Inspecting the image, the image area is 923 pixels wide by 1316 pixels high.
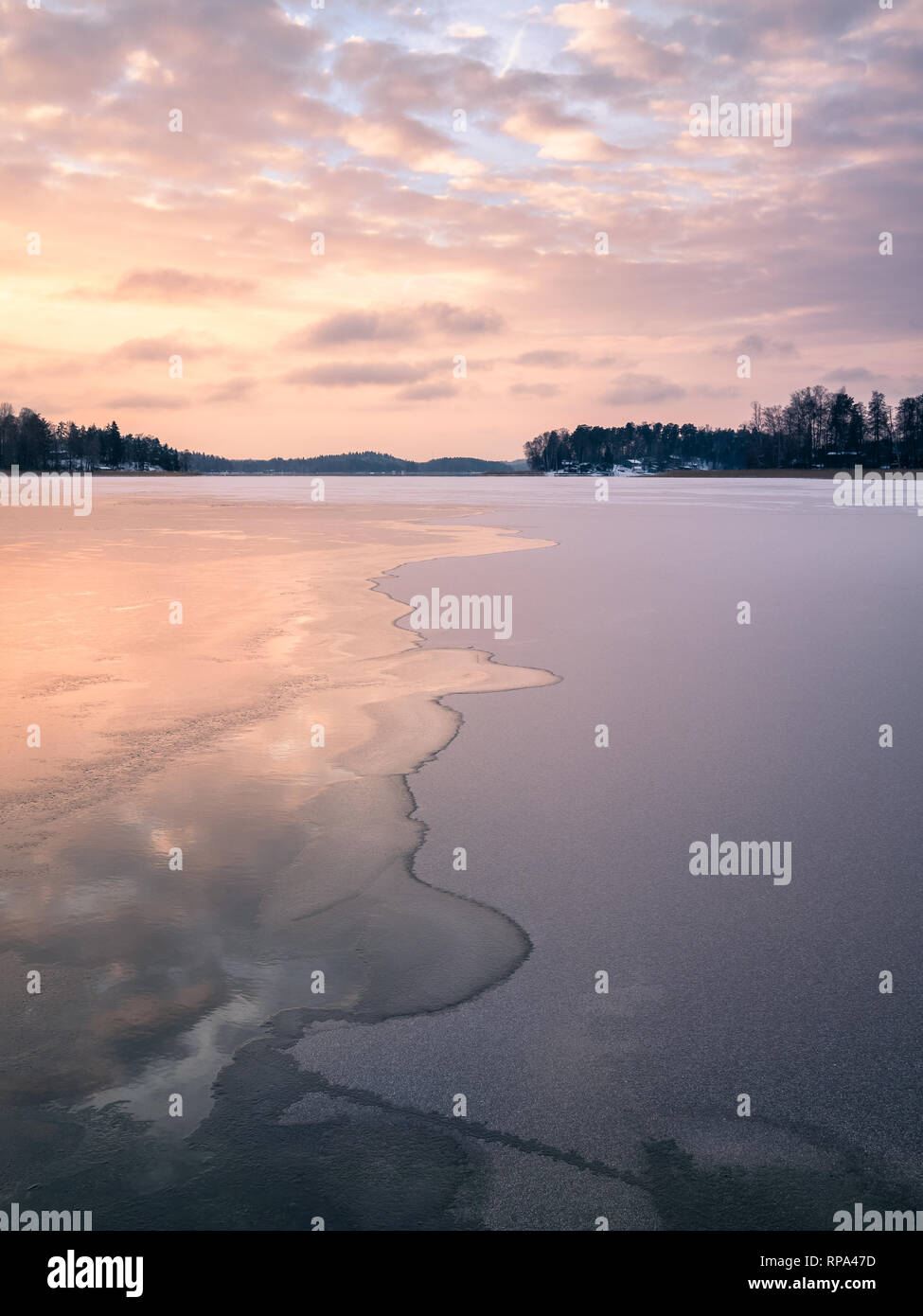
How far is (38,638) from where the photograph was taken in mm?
13000

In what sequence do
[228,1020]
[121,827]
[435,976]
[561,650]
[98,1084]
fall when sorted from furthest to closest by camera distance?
[561,650]
[121,827]
[435,976]
[228,1020]
[98,1084]

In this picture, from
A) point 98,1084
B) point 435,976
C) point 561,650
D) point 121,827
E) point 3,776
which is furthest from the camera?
point 561,650

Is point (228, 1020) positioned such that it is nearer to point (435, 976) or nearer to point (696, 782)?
point (435, 976)

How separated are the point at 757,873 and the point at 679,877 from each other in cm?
47

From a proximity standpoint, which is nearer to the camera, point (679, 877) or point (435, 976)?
point (435, 976)

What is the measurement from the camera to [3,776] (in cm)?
738
